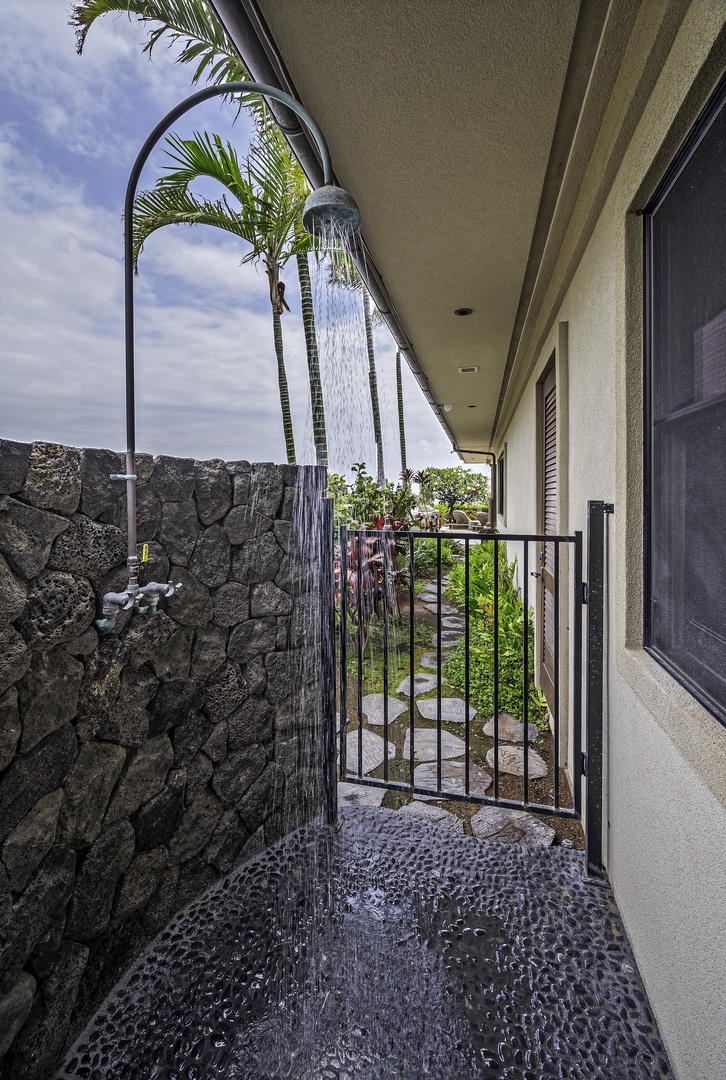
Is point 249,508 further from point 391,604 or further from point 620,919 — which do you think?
point 391,604

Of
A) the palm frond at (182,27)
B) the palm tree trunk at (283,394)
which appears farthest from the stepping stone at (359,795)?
the palm tree trunk at (283,394)

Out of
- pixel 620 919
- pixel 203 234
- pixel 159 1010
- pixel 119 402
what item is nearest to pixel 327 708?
pixel 159 1010

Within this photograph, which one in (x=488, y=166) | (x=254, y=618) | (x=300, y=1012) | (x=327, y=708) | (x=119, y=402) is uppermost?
(x=488, y=166)

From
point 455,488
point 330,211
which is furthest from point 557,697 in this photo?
point 455,488

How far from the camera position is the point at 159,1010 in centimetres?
150

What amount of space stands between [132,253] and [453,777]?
8.78 ft

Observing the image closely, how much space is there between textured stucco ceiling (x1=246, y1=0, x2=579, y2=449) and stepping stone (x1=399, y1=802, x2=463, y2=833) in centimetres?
269

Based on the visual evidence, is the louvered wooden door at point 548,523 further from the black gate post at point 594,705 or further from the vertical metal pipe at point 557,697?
the black gate post at point 594,705

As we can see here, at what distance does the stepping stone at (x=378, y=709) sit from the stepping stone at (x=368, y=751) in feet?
0.57

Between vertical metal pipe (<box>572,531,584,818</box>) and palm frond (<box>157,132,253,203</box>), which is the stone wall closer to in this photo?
vertical metal pipe (<box>572,531,584,818</box>)

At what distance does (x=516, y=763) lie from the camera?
285 centimetres

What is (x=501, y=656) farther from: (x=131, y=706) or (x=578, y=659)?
(x=131, y=706)

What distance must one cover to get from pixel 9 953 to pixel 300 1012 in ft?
2.60

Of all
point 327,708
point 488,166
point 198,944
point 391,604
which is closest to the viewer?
point 198,944
